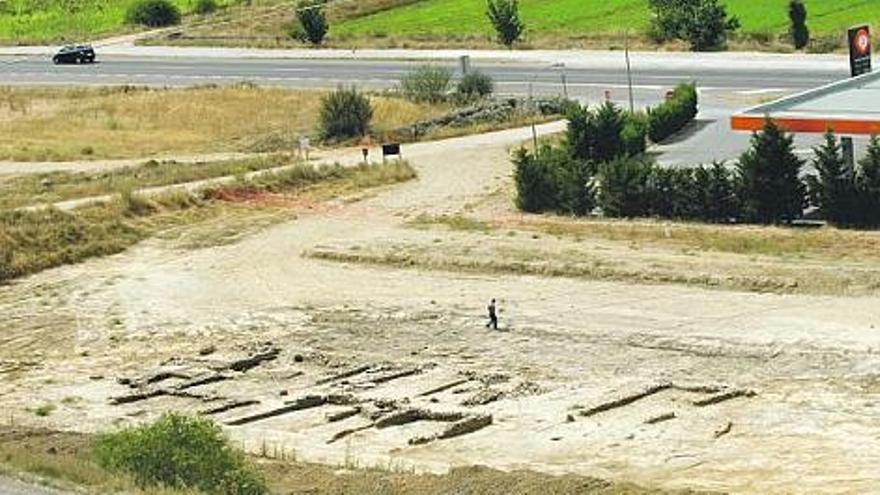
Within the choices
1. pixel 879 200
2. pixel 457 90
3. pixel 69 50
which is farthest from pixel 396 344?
pixel 69 50

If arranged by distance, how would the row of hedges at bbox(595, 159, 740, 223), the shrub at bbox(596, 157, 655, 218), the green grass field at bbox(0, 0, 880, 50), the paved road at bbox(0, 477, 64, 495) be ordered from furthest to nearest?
the green grass field at bbox(0, 0, 880, 50)
the shrub at bbox(596, 157, 655, 218)
the row of hedges at bbox(595, 159, 740, 223)
the paved road at bbox(0, 477, 64, 495)

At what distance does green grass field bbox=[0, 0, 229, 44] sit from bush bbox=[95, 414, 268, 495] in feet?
322

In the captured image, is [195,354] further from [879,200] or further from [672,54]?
[672,54]

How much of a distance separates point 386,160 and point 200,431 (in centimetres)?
3918

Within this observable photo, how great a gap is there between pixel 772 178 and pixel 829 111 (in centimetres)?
247

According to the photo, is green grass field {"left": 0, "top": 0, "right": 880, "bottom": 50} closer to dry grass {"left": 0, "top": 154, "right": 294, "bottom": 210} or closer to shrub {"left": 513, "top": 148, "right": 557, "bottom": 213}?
dry grass {"left": 0, "top": 154, "right": 294, "bottom": 210}

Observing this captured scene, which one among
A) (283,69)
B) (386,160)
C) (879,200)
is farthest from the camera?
(283,69)

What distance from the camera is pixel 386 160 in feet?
218

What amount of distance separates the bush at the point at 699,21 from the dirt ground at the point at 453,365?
3784cm

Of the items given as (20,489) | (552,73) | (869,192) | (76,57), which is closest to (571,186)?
(869,192)

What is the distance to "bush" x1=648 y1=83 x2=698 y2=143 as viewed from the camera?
66625mm

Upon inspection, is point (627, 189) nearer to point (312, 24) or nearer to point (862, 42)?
point (862, 42)

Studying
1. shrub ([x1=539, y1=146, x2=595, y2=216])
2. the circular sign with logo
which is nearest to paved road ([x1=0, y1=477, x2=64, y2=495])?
shrub ([x1=539, y1=146, x2=595, y2=216])

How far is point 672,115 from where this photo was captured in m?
67.4
